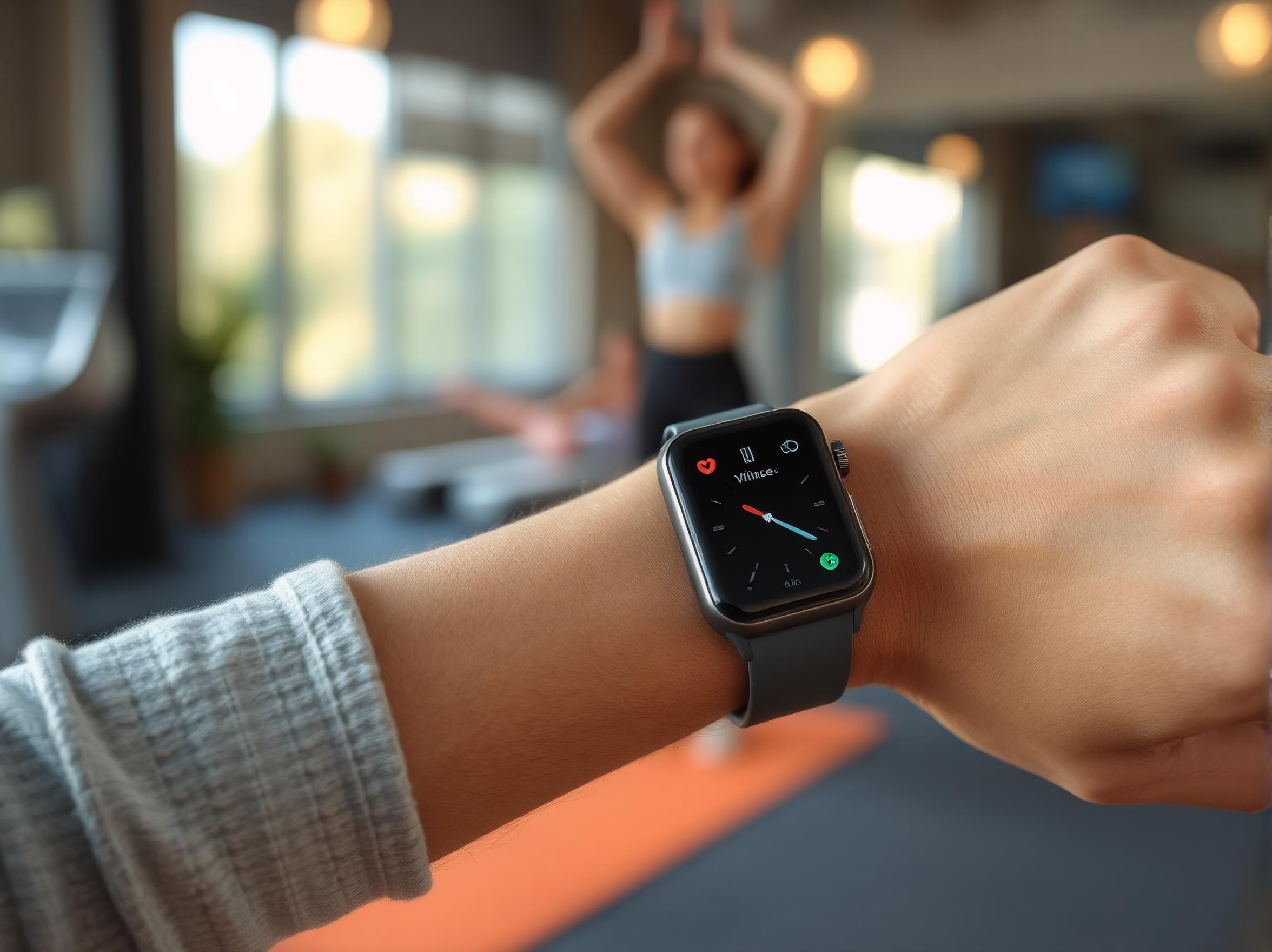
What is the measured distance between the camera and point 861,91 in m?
6.77

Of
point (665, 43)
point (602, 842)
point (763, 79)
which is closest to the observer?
point (665, 43)

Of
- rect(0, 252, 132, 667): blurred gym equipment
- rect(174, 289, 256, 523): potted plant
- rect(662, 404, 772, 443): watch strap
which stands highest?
rect(662, 404, 772, 443): watch strap

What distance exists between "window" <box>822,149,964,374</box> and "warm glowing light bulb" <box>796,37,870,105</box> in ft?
1.17

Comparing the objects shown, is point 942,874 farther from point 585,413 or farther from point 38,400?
point 585,413

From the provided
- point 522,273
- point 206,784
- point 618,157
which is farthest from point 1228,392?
point 522,273

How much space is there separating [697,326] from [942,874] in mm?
1241

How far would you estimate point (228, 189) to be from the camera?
528 cm

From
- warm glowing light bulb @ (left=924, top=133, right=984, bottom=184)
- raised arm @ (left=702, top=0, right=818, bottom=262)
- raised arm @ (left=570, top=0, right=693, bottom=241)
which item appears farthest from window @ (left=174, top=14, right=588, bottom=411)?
raised arm @ (left=702, top=0, right=818, bottom=262)

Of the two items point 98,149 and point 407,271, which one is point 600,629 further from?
point 407,271

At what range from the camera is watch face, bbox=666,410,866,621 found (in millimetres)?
465

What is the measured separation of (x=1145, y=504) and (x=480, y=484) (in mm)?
4281

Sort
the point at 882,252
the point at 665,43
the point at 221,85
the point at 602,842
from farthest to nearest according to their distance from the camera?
the point at 882,252 < the point at 221,85 < the point at 602,842 < the point at 665,43

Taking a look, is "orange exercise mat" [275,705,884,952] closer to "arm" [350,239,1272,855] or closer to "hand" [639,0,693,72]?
"arm" [350,239,1272,855]

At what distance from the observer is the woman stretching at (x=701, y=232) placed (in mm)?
2320
